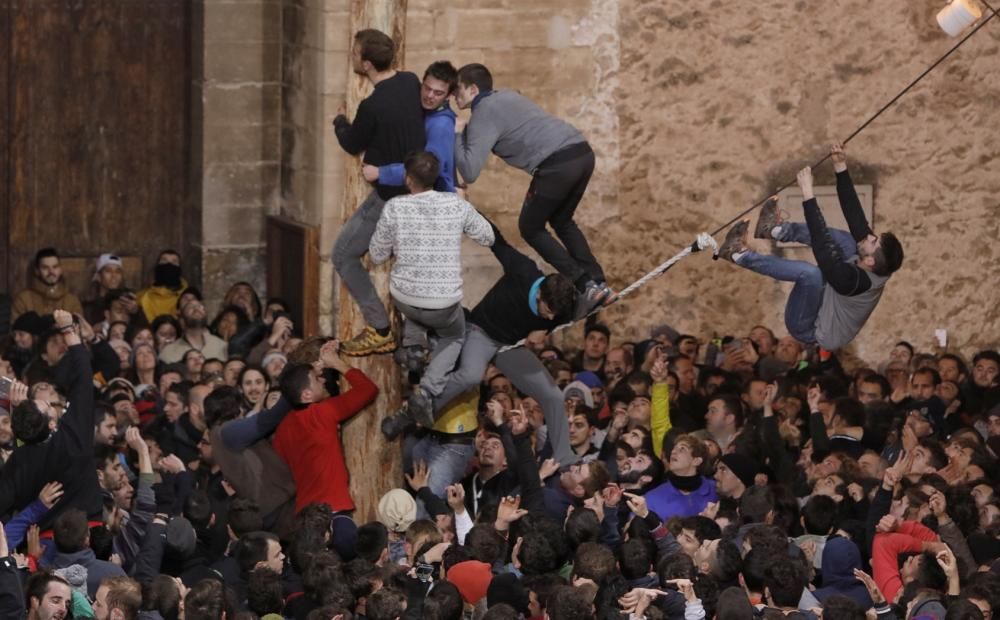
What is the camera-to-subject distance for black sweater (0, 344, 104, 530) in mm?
11781

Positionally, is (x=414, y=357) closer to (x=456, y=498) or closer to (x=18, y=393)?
(x=456, y=498)

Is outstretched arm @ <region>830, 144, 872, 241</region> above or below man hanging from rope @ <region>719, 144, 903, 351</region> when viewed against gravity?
above

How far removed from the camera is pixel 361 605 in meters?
10.3

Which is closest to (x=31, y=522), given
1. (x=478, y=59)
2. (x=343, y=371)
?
(x=343, y=371)

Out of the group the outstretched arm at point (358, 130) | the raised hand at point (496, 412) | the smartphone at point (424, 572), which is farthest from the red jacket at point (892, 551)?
the outstretched arm at point (358, 130)

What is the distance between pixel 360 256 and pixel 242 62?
6.89 meters

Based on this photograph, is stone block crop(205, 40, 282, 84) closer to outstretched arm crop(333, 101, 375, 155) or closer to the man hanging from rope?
the man hanging from rope

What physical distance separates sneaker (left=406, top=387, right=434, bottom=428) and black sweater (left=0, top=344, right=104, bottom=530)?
1.74m

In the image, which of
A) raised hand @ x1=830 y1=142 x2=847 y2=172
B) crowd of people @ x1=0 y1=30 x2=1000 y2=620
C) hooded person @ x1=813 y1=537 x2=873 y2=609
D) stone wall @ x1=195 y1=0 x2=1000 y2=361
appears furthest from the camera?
stone wall @ x1=195 y1=0 x2=1000 y2=361

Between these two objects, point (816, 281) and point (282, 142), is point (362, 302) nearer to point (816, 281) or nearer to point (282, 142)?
point (816, 281)

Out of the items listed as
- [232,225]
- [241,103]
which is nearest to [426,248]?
[241,103]

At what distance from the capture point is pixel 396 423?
12.5m

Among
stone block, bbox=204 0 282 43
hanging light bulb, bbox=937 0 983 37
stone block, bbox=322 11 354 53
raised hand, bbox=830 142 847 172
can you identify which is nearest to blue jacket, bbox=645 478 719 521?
raised hand, bbox=830 142 847 172

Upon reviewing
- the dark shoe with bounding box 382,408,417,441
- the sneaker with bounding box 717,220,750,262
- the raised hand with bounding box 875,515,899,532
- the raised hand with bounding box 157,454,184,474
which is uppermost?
the sneaker with bounding box 717,220,750,262
